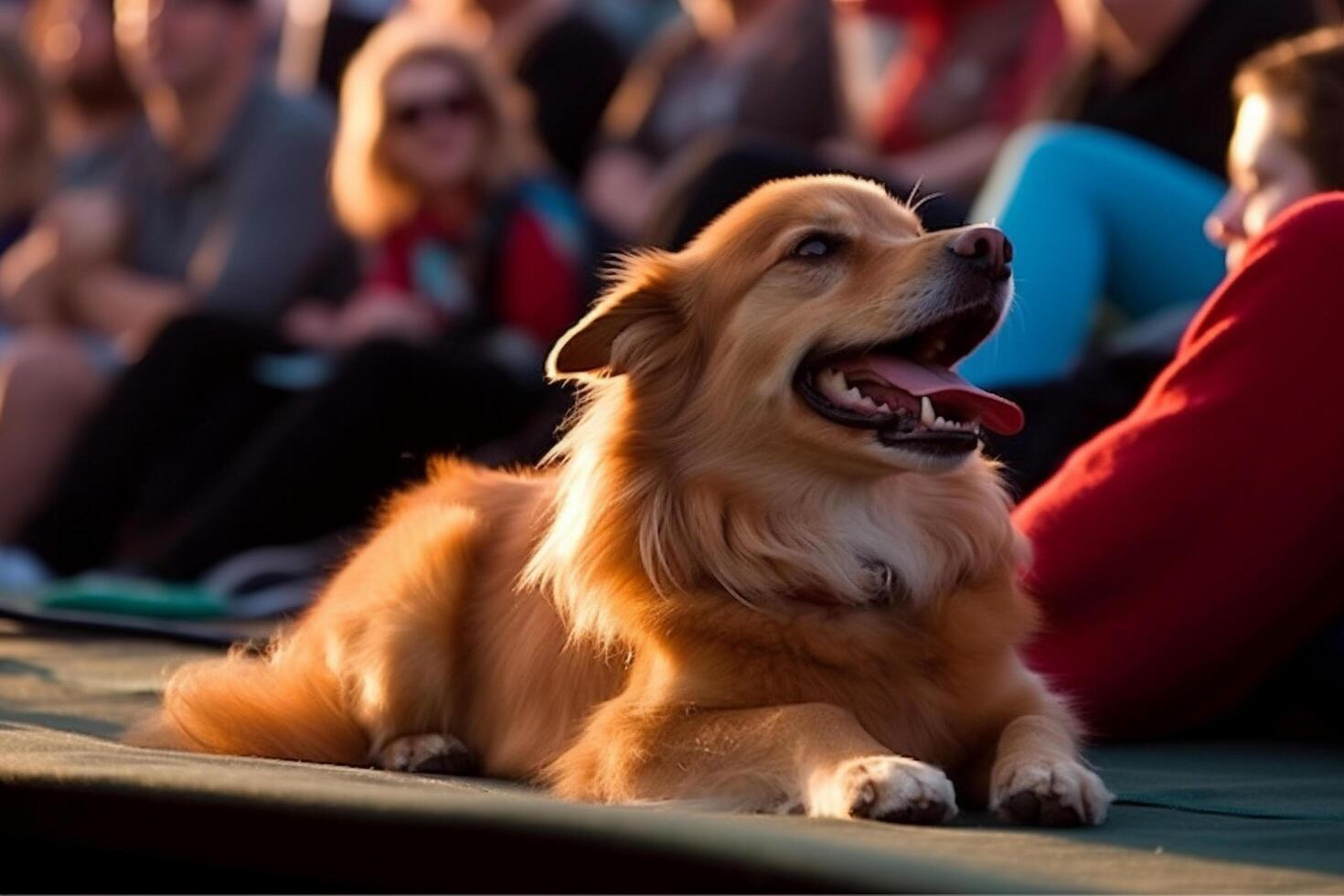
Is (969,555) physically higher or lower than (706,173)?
lower

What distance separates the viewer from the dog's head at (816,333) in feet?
9.69

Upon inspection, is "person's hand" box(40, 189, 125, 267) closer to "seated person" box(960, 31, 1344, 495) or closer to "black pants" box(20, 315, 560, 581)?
"black pants" box(20, 315, 560, 581)

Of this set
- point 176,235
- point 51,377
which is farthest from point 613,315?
point 176,235

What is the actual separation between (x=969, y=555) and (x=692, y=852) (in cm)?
111

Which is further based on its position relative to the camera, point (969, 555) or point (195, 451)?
point (195, 451)

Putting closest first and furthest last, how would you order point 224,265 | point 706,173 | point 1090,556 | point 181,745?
point 181,745, point 1090,556, point 706,173, point 224,265

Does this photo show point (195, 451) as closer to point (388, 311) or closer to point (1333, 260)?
point (388, 311)

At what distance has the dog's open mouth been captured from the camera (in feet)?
9.50

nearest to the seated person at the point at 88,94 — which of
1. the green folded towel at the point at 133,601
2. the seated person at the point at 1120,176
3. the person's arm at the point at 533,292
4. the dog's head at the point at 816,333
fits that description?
the person's arm at the point at 533,292

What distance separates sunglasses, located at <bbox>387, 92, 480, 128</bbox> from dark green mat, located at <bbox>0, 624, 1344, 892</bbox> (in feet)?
12.1

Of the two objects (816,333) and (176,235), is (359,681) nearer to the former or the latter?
(816,333)

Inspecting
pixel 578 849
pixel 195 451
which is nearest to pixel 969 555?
pixel 578 849

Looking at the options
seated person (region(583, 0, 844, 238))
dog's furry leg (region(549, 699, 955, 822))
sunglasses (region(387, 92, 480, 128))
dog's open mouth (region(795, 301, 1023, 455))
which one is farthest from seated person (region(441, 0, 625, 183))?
dog's furry leg (region(549, 699, 955, 822))

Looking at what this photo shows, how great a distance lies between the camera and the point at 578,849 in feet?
6.88
